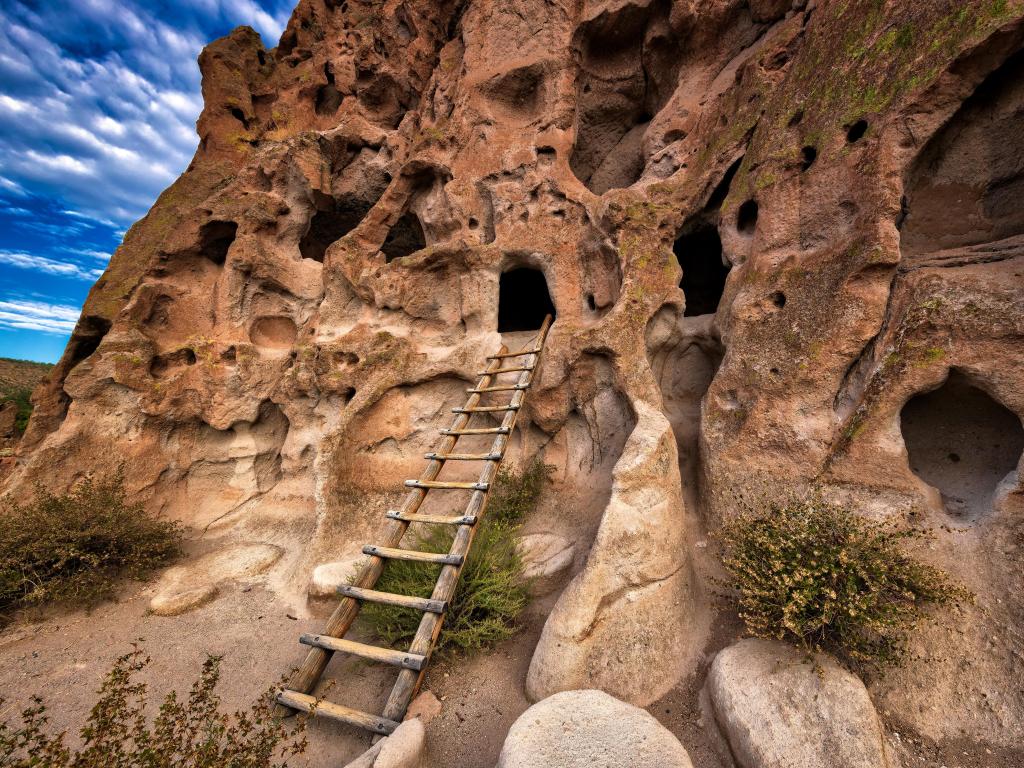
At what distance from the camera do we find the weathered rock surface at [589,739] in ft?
7.43

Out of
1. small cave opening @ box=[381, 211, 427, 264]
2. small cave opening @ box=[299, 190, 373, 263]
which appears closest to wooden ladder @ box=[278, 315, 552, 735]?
small cave opening @ box=[381, 211, 427, 264]

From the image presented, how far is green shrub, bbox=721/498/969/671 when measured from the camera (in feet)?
9.22

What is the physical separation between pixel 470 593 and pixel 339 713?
1.28m

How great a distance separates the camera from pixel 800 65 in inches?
202

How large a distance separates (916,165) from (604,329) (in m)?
3.33

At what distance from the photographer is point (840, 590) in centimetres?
289

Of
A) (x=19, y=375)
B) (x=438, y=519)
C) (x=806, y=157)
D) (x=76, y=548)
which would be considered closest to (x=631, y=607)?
(x=438, y=519)

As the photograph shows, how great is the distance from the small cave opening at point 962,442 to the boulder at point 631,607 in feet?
7.13

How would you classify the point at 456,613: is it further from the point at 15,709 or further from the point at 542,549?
the point at 15,709

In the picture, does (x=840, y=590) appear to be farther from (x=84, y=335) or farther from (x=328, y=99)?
(x=328, y=99)

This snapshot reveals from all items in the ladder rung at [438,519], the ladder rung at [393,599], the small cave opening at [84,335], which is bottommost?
the ladder rung at [393,599]

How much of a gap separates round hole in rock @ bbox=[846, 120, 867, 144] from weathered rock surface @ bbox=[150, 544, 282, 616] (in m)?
8.38

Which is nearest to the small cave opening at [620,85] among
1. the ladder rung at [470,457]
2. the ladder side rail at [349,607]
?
the ladder rung at [470,457]

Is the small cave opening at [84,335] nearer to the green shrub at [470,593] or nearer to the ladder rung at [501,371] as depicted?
the ladder rung at [501,371]
